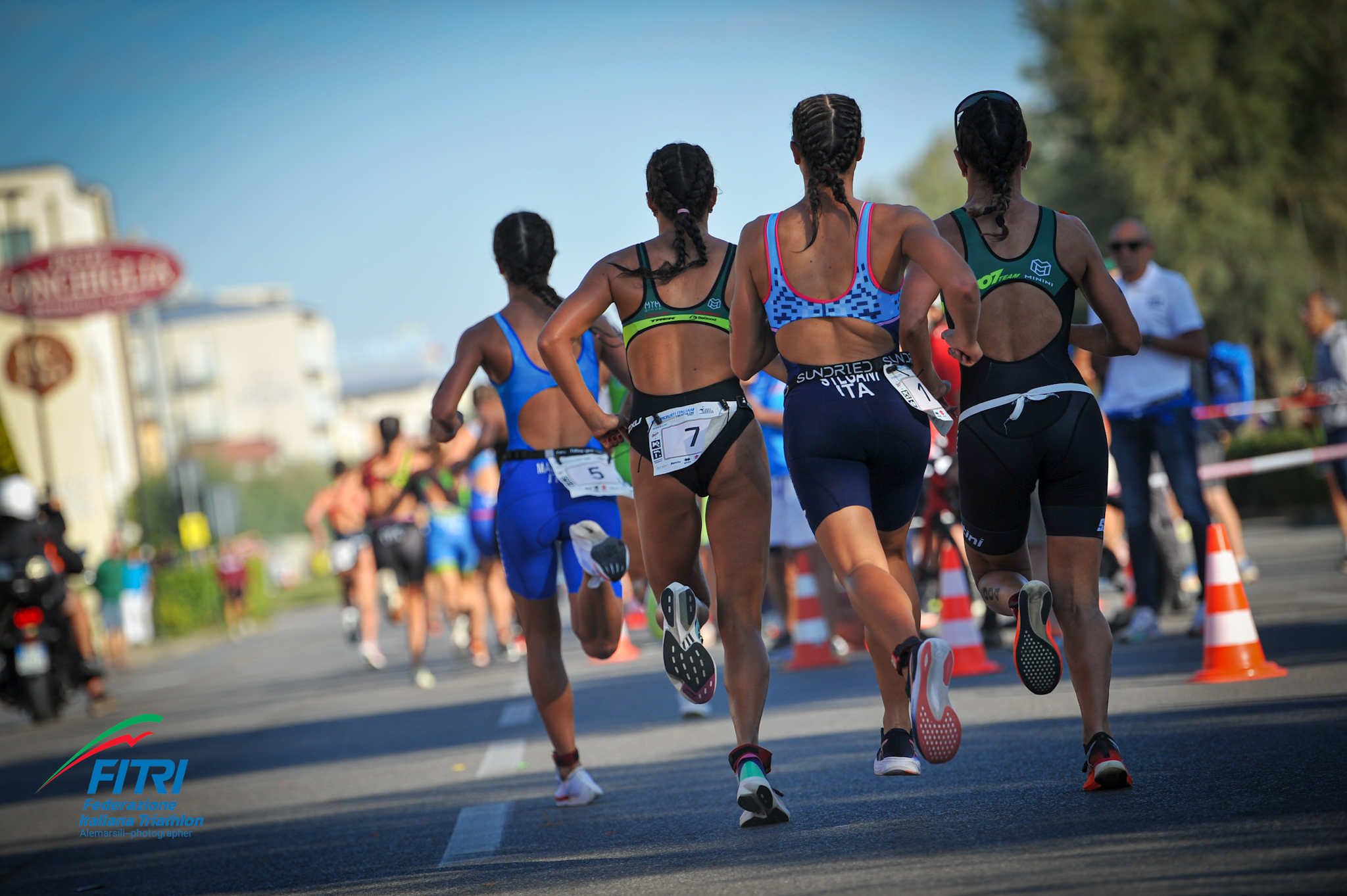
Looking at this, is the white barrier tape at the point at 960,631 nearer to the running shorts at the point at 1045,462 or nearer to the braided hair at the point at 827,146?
the running shorts at the point at 1045,462

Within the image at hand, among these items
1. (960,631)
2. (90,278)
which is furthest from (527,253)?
(90,278)

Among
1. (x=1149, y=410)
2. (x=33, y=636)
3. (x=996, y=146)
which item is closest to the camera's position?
(x=996, y=146)

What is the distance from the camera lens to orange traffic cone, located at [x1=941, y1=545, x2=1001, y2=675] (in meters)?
9.09

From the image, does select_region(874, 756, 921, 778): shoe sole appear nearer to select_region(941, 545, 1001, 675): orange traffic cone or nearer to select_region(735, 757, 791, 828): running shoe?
select_region(735, 757, 791, 828): running shoe

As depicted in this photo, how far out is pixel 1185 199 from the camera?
30.1m

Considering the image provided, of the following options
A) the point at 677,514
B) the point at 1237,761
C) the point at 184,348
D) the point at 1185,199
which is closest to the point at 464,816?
the point at 677,514

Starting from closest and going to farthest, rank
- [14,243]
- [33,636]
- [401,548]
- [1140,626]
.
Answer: [1140,626]
[401,548]
[33,636]
[14,243]

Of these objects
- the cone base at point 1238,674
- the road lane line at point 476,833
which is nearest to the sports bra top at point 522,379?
the road lane line at point 476,833

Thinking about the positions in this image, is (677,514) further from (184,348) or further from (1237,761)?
(184,348)

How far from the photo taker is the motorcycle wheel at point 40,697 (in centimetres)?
1445

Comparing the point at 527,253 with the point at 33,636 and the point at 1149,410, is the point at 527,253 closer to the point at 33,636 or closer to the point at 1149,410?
the point at 1149,410

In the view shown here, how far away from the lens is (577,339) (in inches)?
211

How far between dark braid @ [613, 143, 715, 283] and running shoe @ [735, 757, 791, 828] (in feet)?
5.63

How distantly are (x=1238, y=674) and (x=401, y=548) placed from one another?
8.35 metres
